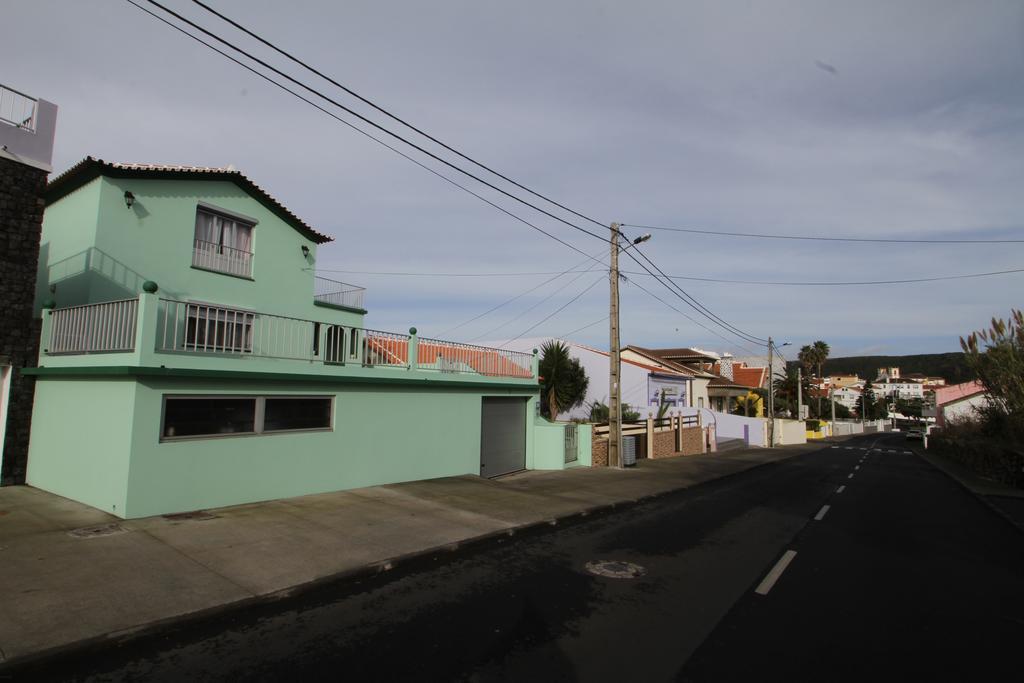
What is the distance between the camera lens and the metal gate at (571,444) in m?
16.9

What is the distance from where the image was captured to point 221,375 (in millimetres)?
8508

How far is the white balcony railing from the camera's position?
14659mm

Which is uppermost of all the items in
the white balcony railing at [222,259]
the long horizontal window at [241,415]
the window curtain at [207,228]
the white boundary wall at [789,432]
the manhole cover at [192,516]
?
A: the window curtain at [207,228]

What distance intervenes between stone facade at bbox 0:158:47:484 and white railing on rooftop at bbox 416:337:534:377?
747 centimetres

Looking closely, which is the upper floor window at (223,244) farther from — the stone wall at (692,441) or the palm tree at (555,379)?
the stone wall at (692,441)

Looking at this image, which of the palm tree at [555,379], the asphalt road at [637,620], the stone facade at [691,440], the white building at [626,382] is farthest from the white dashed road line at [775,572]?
the white building at [626,382]

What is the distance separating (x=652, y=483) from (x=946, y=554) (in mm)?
6917

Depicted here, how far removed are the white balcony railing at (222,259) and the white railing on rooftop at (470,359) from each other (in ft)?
22.4

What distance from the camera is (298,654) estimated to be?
13.4 ft

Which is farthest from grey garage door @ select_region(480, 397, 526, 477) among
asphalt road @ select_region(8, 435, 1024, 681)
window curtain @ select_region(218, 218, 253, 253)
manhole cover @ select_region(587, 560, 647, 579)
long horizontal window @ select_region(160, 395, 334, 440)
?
window curtain @ select_region(218, 218, 253, 253)

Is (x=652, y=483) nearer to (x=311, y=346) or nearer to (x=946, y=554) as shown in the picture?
(x=946, y=554)

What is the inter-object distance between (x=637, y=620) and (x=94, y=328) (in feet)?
31.7

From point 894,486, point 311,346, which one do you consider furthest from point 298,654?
point 894,486

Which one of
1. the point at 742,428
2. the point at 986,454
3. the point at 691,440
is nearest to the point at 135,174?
the point at 691,440
